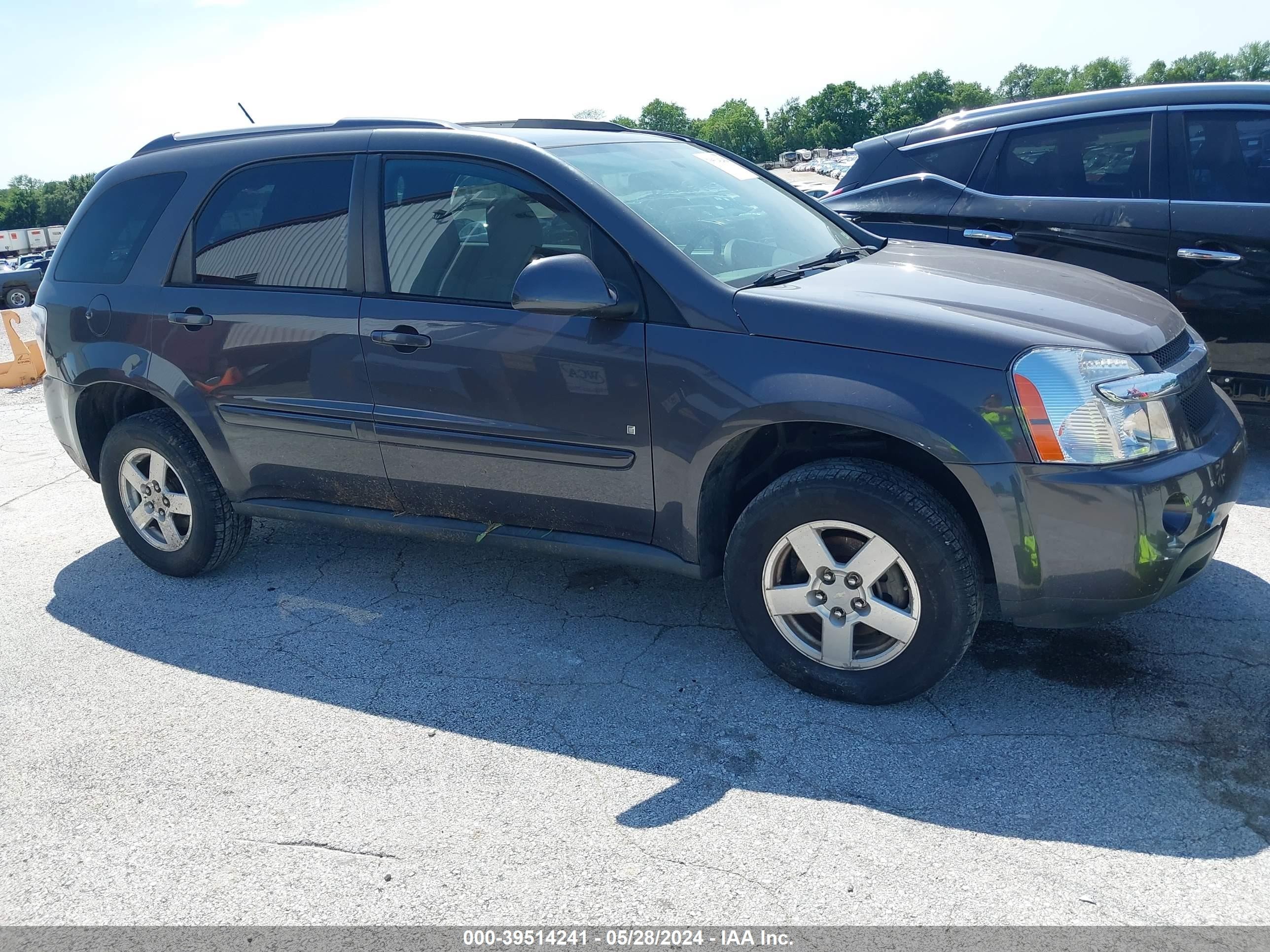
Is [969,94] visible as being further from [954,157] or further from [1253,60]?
Result: [954,157]

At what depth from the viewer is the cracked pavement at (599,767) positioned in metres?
2.56

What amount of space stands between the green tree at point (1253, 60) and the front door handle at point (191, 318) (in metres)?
182

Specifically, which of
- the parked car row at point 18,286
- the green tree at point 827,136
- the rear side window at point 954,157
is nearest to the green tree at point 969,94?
the green tree at point 827,136

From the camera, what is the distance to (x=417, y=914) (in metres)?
2.54

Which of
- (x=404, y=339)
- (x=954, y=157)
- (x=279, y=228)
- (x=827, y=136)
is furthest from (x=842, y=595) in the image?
(x=827, y=136)

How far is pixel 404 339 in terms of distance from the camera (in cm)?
380

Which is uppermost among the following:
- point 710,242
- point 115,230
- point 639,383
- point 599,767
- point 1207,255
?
point 115,230

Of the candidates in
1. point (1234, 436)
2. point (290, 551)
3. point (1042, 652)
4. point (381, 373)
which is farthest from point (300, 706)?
point (1234, 436)

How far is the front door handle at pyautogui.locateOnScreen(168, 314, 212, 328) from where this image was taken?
427cm

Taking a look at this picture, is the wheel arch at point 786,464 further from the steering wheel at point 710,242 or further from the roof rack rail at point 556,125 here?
the roof rack rail at point 556,125

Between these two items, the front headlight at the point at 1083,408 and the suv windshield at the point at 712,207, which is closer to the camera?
the front headlight at the point at 1083,408

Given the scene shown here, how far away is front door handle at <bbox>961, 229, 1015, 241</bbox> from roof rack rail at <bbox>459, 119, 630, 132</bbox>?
2.15m

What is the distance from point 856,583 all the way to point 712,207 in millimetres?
1554

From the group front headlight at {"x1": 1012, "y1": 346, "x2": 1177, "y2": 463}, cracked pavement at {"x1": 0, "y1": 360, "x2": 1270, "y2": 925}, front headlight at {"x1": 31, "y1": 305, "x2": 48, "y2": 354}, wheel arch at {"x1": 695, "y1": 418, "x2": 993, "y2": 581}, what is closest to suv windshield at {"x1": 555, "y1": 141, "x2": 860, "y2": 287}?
wheel arch at {"x1": 695, "y1": 418, "x2": 993, "y2": 581}
